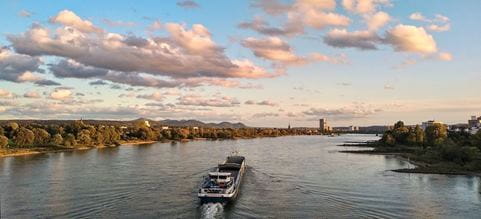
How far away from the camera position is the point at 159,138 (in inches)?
7736

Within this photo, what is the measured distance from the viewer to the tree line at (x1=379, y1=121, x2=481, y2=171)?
8069 cm

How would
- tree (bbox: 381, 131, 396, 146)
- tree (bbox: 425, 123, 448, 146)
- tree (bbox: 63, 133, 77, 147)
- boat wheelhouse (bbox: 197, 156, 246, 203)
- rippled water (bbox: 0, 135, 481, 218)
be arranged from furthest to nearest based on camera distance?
tree (bbox: 381, 131, 396, 146), tree (bbox: 63, 133, 77, 147), tree (bbox: 425, 123, 448, 146), boat wheelhouse (bbox: 197, 156, 246, 203), rippled water (bbox: 0, 135, 481, 218)

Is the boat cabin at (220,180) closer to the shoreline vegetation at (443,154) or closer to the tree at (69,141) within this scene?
the shoreline vegetation at (443,154)

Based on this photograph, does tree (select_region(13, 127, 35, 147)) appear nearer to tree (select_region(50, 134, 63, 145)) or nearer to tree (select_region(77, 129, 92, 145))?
tree (select_region(50, 134, 63, 145))

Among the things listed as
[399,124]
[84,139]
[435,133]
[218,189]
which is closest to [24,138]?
[84,139]

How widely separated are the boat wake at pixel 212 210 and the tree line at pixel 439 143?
49.9 meters

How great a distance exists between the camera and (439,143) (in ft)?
320

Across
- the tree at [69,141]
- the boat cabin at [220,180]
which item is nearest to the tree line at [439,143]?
the boat cabin at [220,180]

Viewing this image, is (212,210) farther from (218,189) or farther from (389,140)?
(389,140)

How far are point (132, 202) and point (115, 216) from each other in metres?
5.94

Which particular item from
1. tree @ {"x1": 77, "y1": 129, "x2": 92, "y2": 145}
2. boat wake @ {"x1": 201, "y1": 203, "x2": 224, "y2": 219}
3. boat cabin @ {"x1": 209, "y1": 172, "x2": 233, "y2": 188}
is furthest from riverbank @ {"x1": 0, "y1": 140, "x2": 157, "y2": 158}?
boat wake @ {"x1": 201, "y1": 203, "x2": 224, "y2": 219}

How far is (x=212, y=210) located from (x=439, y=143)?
71101mm

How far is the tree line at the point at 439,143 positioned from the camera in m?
80.7

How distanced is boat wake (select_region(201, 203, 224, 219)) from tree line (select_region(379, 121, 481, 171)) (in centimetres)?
4994
